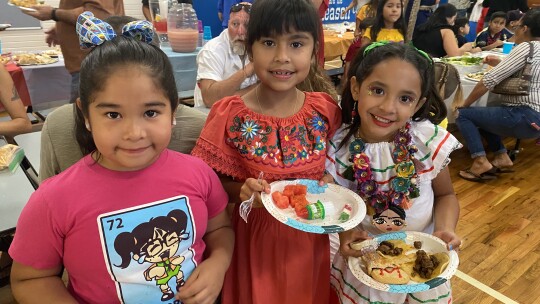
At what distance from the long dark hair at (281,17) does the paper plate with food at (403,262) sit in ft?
2.59

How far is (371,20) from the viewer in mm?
4910

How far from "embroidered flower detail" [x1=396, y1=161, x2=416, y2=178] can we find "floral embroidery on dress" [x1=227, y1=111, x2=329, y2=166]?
303 millimetres

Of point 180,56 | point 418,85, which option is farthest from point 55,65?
point 418,85

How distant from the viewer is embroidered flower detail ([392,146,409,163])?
1413 mm

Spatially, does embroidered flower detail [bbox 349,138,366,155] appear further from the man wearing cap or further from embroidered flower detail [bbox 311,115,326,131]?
the man wearing cap

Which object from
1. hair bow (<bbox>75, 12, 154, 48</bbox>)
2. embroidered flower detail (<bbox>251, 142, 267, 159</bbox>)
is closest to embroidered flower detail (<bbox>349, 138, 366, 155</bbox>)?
embroidered flower detail (<bbox>251, 142, 267, 159</bbox>)

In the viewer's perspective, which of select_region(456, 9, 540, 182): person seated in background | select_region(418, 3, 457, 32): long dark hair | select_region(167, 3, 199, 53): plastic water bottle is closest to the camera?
select_region(456, 9, 540, 182): person seated in background

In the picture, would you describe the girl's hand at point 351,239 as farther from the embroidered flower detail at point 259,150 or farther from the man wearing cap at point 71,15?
the man wearing cap at point 71,15

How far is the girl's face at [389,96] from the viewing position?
1.32 meters

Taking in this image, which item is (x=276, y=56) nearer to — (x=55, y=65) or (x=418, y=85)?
(x=418, y=85)

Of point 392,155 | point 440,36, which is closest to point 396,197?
point 392,155

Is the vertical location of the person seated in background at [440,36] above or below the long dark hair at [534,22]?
below

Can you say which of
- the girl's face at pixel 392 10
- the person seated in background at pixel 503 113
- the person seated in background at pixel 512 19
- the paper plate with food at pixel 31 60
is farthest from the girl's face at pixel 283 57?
the person seated in background at pixel 512 19

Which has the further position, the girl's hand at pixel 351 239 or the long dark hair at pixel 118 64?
the girl's hand at pixel 351 239
